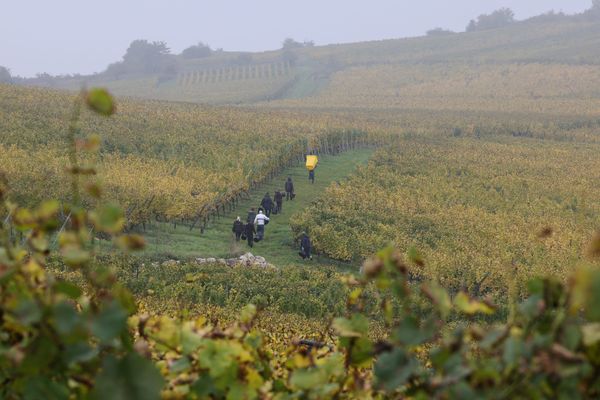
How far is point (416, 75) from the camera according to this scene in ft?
343

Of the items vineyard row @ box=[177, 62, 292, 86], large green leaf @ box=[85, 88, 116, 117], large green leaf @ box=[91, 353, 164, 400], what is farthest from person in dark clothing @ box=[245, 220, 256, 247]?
vineyard row @ box=[177, 62, 292, 86]

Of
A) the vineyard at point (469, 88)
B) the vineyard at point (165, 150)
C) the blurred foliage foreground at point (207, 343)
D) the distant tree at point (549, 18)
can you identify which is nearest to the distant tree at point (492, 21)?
the distant tree at point (549, 18)

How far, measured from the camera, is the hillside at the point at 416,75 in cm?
8119

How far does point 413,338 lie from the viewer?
1771 millimetres

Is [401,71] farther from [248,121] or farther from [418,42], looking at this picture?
[248,121]

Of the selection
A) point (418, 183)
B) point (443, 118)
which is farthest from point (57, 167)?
point (443, 118)

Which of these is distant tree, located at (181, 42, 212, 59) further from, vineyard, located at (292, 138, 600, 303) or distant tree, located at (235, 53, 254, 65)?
vineyard, located at (292, 138, 600, 303)

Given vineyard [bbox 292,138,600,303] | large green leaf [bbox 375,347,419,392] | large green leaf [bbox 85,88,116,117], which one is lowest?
vineyard [bbox 292,138,600,303]

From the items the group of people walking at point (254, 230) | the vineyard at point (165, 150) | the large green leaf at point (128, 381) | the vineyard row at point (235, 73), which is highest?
the large green leaf at point (128, 381)

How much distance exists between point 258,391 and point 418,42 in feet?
440

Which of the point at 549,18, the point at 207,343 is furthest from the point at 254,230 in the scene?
the point at 549,18

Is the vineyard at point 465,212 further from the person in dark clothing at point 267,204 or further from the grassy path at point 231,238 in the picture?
the person in dark clothing at point 267,204

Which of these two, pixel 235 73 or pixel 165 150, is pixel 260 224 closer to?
pixel 165 150

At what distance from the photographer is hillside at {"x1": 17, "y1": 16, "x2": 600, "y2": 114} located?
8119cm
